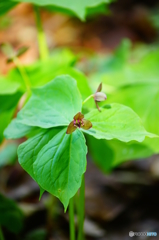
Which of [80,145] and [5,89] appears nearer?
[80,145]

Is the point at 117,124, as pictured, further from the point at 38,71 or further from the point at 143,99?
the point at 38,71

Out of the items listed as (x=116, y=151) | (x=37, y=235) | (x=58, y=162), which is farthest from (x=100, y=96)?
(x=37, y=235)

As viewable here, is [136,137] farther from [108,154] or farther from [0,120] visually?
[0,120]

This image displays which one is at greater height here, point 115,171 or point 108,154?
point 108,154

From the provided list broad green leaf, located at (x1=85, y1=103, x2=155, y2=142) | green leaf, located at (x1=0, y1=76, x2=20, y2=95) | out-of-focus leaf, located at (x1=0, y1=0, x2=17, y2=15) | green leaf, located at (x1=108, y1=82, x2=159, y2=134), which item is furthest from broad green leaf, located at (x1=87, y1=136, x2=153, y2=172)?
out-of-focus leaf, located at (x1=0, y1=0, x2=17, y2=15)

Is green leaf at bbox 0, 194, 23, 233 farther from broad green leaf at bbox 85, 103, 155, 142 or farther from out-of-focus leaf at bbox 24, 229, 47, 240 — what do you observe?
broad green leaf at bbox 85, 103, 155, 142

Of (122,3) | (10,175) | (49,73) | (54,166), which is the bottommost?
(10,175)

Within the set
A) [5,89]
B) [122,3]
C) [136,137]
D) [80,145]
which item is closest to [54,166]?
[80,145]

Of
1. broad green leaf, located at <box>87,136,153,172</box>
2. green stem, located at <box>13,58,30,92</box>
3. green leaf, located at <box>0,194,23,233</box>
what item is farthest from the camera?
green stem, located at <box>13,58,30,92</box>
